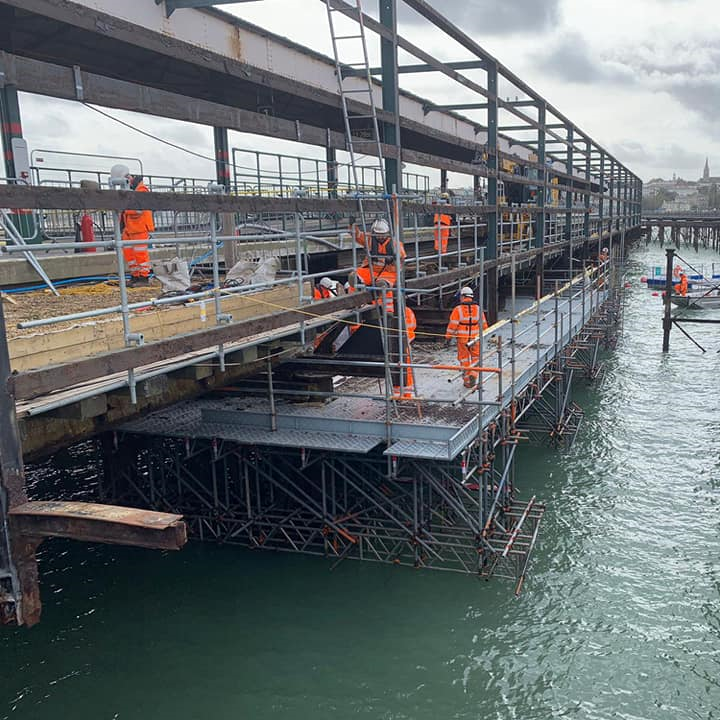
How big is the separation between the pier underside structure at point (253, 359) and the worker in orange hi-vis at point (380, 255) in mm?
264

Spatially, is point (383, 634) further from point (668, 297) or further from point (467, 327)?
point (668, 297)

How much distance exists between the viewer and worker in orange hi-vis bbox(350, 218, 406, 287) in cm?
1240

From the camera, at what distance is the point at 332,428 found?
11.8 m

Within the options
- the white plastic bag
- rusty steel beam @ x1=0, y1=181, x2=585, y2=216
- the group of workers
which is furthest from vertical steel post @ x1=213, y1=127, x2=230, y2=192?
the white plastic bag

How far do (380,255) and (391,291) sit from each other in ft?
2.17

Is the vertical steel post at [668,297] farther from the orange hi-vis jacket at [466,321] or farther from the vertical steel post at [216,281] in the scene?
the vertical steel post at [216,281]

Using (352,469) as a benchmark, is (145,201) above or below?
above

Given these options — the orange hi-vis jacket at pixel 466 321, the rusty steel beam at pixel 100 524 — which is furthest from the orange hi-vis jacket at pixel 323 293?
the rusty steel beam at pixel 100 524

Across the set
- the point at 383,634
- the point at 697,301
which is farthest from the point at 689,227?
the point at 383,634

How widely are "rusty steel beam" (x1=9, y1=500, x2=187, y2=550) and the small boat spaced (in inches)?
1096

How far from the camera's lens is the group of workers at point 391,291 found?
12094 mm

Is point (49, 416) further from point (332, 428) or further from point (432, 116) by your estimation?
point (432, 116)

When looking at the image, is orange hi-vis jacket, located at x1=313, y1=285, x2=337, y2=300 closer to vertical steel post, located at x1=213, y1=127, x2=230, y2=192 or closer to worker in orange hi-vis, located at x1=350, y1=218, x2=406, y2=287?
worker in orange hi-vis, located at x1=350, y1=218, x2=406, y2=287

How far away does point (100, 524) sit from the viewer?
17.1 feet
